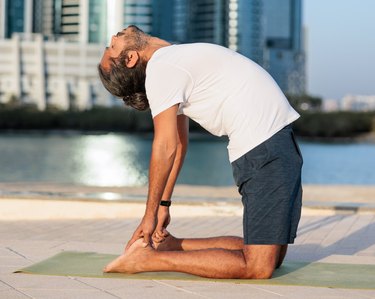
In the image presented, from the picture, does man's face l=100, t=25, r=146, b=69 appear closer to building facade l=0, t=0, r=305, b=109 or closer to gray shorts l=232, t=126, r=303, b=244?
gray shorts l=232, t=126, r=303, b=244

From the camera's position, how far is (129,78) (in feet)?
13.0

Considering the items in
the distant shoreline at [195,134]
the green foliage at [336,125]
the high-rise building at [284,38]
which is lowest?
the distant shoreline at [195,134]

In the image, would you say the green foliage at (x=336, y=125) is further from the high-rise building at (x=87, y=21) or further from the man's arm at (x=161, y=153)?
the man's arm at (x=161, y=153)

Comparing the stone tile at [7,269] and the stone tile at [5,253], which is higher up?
the stone tile at [7,269]

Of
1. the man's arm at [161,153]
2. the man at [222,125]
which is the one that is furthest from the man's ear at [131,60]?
the man's arm at [161,153]

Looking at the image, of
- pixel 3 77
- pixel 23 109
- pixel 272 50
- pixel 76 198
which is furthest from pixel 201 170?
pixel 272 50

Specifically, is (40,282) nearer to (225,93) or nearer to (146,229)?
(146,229)


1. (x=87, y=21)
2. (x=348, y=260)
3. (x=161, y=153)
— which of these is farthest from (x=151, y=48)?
(x=87, y=21)

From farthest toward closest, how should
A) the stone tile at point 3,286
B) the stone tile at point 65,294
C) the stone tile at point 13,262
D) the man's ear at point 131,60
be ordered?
the stone tile at point 13,262 < the man's ear at point 131,60 < the stone tile at point 3,286 < the stone tile at point 65,294

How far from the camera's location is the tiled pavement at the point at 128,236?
3.70 metres

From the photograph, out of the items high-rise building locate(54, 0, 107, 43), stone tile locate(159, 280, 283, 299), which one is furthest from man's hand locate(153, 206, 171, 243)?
high-rise building locate(54, 0, 107, 43)

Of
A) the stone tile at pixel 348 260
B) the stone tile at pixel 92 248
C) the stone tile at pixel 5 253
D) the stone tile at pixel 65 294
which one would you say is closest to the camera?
the stone tile at pixel 65 294

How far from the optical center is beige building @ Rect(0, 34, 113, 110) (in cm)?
11556

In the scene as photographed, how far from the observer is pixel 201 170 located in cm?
3409
